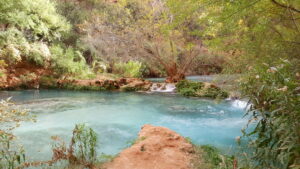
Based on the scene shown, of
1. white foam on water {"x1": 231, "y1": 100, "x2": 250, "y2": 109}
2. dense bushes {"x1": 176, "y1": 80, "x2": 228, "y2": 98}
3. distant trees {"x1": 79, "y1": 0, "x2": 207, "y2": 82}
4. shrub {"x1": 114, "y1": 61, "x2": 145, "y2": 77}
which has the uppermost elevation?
distant trees {"x1": 79, "y1": 0, "x2": 207, "y2": 82}

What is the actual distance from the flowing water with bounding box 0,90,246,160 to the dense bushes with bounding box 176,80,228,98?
0.81 m

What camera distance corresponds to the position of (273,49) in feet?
19.9

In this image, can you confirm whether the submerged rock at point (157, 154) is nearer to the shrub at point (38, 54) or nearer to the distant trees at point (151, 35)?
the distant trees at point (151, 35)

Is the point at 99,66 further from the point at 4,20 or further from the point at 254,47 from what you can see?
the point at 254,47

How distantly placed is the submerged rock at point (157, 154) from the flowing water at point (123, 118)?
3.31ft

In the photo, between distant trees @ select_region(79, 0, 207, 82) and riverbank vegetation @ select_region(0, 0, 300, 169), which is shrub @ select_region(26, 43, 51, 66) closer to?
riverbank vegetation @ select_region(0, 0, 300, 169)

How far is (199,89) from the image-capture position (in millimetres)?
13219

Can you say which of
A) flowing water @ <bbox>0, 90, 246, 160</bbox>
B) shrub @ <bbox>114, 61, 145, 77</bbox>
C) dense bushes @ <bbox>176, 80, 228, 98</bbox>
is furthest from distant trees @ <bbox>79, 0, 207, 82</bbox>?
flowing water @ <bbox>0, 90, 246, 160</bbox>

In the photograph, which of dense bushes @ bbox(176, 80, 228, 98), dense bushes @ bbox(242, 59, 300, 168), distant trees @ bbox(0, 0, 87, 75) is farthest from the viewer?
distant trees @ bbox(0, 0, 87, 75)

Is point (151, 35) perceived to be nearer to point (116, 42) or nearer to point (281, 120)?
point (116, 42)

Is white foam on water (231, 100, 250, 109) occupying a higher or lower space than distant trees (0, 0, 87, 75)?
lower

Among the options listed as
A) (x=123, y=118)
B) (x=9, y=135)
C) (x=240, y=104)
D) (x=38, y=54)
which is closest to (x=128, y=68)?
(x=38, y=54)

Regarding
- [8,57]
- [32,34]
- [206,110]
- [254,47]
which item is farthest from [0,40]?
[254,47]

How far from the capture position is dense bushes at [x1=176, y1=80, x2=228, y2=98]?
12.6 m
